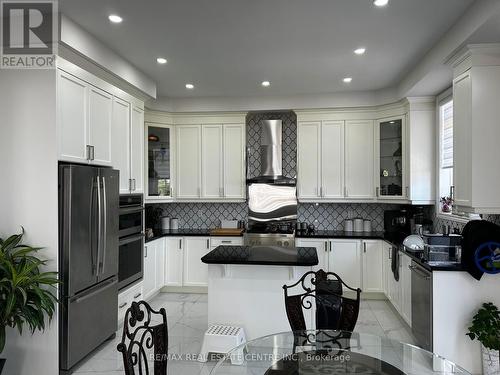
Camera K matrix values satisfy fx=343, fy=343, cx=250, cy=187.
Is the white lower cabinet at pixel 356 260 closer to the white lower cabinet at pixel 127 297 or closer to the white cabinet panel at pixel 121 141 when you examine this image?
the white lower cabinet at pixel 127 297

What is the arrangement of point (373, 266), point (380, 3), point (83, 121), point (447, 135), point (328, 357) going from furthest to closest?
point (373, 266) < point (447, 135) < point (83, 121) < point (380, 3) < point (328, 357)

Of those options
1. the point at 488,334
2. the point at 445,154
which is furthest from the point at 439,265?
the point at 445,154

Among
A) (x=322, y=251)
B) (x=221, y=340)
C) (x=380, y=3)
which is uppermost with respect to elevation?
(x=380, y=3)

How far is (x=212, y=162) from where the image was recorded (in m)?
5.39

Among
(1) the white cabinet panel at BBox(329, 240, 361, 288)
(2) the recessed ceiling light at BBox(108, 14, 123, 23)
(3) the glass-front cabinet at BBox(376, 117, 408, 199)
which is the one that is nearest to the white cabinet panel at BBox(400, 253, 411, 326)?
(1) the white cabinet panel at BBox(329, 240, 361, 288)

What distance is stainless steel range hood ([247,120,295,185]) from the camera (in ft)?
17.6

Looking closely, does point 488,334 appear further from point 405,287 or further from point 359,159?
point 359,159

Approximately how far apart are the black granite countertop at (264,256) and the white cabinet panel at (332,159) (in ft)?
6.04

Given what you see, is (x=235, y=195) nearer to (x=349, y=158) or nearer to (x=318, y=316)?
(x=349, y=158)

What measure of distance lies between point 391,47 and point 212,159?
9.80 ft

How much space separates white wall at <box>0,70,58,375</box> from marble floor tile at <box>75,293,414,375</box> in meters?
0.44

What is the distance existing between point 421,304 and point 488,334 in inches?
23.9

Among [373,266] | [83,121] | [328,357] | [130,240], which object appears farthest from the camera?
[373,266]

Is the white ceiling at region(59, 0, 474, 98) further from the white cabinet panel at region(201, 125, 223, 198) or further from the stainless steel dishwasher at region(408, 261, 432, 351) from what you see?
the stainless steel dishwasher at region(408, 261, 432, 351)
